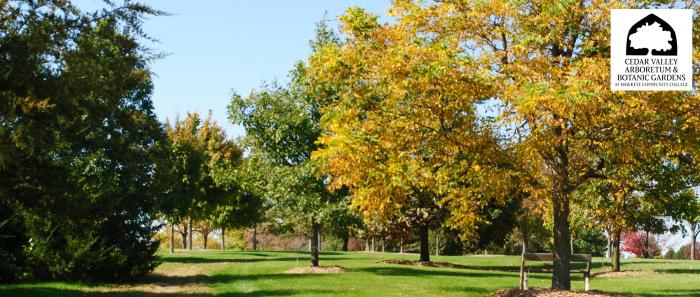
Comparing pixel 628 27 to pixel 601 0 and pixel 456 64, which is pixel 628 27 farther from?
pixel 456 64

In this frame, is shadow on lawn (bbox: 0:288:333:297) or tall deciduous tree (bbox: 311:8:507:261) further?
shadow on lawn (bbox: 0:288:333:297)

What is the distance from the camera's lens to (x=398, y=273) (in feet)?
101

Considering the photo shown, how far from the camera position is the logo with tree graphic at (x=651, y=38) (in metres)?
16.1

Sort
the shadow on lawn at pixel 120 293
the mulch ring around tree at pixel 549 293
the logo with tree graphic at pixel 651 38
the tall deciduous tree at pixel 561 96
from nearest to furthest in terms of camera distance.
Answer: the tall deciduous tree at pixel 561 96
the logo with tree graphic at pixel 651 38
the mulch ring around tree at pixel 549 293
the shadow on lawn at pixel 120 293

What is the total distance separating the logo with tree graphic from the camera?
16141 mm

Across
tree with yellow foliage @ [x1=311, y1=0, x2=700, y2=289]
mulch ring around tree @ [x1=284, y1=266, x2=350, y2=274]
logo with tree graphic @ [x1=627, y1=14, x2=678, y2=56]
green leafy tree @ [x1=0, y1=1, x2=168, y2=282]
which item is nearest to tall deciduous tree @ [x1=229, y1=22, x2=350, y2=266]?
mulch ring around tree @ [x1=284, y1=266, x2=350, y2=274]

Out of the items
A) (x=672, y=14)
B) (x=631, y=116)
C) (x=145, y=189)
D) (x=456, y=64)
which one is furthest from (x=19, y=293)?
(x=672, y=14)

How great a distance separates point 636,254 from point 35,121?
6923 cm

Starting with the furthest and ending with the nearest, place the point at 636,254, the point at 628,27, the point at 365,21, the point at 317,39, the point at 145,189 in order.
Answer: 1. the point at 636,254
2. the point at 317,39
3. the point at 145,189
4. the point at 365,21
5. the point at 628,27

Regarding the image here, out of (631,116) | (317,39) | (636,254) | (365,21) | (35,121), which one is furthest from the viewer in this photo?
(636,254)

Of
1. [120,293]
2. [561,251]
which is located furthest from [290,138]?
[561,251]

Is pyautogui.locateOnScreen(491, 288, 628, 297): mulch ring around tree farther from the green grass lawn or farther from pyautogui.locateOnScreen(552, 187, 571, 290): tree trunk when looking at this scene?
the green grass lawn

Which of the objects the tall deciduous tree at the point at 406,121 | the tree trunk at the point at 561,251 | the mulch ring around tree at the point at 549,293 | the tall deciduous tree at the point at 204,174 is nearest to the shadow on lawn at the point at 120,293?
the tall deciduous tree at the point at 406,121

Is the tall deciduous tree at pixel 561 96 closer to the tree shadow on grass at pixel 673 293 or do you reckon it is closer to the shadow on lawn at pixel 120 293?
the tree shadow on grass at pixel 673 293
